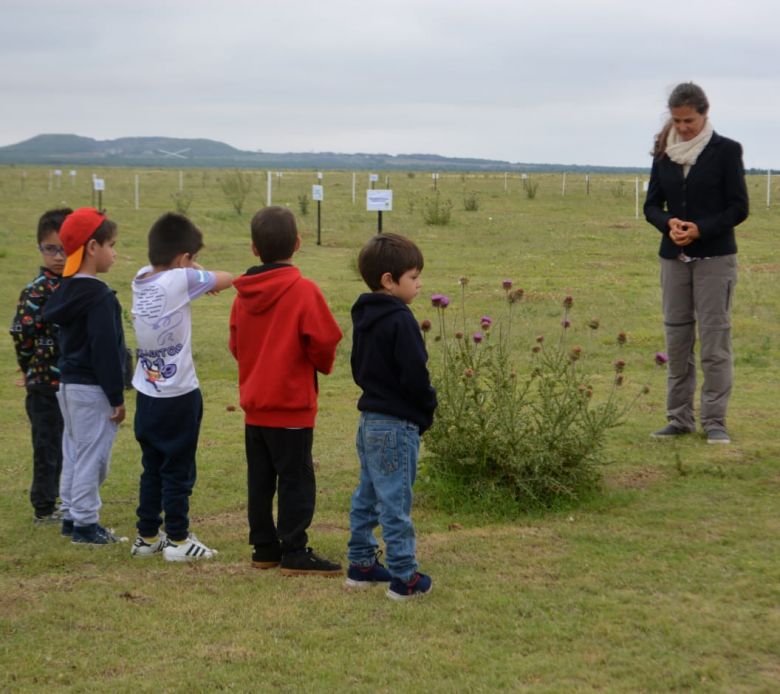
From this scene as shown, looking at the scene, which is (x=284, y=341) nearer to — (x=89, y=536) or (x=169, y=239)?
(x=169, y=239)

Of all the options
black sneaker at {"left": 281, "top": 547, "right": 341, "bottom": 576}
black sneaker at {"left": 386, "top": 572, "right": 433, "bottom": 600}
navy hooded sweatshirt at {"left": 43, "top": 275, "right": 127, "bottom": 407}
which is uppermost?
navy hooded sweatshirt at {"left": 43, "top": 275, "right": 127, "bottom": 407}

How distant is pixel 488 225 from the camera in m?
26.6

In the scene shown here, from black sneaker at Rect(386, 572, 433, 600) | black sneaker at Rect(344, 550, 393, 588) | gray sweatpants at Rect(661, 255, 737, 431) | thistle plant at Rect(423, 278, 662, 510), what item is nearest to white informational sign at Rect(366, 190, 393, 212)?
gray sweatpants at Rect(661, 255, 737, 431)

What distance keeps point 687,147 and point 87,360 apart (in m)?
3.78

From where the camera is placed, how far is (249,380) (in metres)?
4.64

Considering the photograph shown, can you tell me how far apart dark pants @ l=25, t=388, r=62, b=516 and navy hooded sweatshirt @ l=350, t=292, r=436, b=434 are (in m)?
2.05

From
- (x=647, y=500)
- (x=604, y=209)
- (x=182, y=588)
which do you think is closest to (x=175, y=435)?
(x=182, y=588)

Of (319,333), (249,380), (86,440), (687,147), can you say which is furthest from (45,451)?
(687,147)

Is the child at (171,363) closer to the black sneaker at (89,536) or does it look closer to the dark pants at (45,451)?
the black sneaker at (89,536)

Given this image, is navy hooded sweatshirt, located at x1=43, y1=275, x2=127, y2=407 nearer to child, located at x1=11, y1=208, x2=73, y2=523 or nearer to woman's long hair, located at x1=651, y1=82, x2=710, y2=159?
child, located at x1=11, y1=208, x2=73, y2=523

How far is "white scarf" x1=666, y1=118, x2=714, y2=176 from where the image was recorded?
22.2 feet

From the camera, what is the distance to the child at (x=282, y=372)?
179 inches

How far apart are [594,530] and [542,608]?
1.08 m

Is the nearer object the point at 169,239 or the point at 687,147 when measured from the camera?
the point at 169,239
